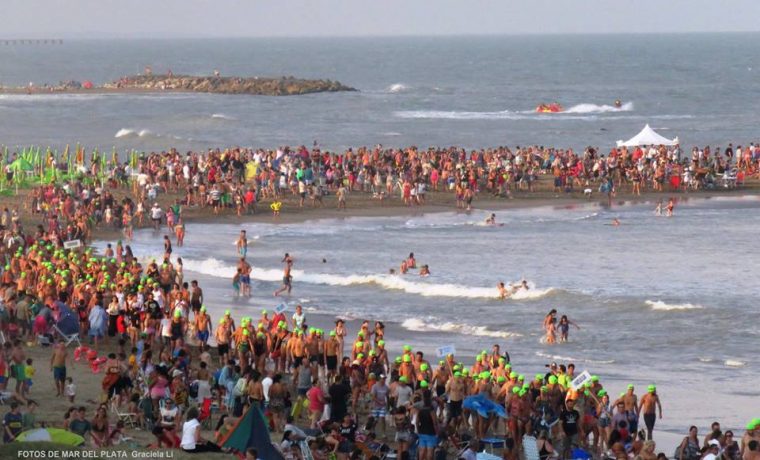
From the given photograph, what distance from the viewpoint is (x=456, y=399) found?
19406 millimetres

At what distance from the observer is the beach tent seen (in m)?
16.0

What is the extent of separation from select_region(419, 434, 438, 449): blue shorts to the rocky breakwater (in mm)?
96862

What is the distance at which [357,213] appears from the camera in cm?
4269

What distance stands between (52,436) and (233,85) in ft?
339

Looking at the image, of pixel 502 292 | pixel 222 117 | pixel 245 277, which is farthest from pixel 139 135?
pixel 502 292

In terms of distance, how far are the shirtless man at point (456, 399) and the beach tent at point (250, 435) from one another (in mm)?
3945

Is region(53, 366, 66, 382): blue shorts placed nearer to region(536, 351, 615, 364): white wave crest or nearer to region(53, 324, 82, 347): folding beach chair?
region(53, 324, 82, 347): folding beach chair

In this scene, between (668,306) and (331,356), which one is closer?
(331,356)

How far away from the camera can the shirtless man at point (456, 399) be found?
63.6 feet

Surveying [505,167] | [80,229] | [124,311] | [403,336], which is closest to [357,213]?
[505,167]

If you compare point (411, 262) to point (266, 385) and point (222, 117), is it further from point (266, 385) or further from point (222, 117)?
point (222, 117)

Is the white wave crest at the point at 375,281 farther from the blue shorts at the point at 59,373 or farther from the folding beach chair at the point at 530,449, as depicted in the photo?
the folding beach chair at the point at 530,449

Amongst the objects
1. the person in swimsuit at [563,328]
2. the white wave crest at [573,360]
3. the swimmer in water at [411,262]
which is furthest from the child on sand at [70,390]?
the swimmer in water at [411,262]

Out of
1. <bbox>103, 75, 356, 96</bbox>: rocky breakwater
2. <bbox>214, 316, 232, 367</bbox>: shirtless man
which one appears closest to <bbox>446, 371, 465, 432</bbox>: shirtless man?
<bbox>214, 316, 232, 367</bbox>: shirtless man
